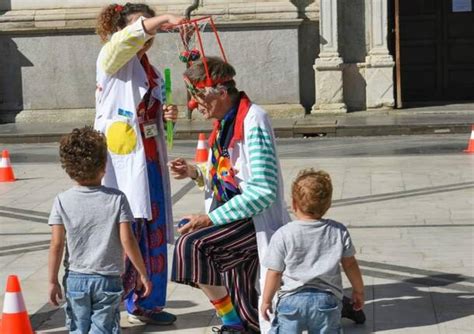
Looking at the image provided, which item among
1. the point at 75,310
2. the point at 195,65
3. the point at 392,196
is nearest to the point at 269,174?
the point at 195,65

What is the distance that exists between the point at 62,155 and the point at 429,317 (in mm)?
2516

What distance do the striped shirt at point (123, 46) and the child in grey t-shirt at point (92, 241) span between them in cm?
122

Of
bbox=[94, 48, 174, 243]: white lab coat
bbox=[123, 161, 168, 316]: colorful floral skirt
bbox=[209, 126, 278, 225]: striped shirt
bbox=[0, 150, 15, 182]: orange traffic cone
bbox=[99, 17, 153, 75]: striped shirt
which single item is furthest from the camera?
bbox=[0, 150, 15, 182]: orange traffic cone

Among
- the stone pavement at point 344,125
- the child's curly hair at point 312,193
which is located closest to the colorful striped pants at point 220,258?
the child's curly hair at point 312,193

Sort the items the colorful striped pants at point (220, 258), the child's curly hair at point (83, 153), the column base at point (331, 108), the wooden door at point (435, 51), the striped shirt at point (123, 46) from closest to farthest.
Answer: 1. the child's curly hair at point (83, 153)
2. the colorful striped pants at point (220, 258)
3. the striped shirt at point (123, 46)
4. the column base at point (331, 108)
5. the wooden door at point (435, 51)

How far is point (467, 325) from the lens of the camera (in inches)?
271

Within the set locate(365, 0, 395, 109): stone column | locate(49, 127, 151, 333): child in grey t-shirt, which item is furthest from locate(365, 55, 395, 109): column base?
locate(49, 127, 151, 333): child in grey t-shirt

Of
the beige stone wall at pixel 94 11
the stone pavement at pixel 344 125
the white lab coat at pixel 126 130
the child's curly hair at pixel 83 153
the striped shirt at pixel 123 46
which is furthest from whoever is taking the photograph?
the beige stone wall at pixel 94 11

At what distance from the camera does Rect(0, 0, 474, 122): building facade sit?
20.6 m

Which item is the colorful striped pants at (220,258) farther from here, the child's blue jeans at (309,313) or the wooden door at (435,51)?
the wooden door at (435,51)

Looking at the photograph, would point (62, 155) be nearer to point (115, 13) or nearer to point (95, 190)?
point (95, 190)

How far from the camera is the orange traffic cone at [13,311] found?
21.5 feet

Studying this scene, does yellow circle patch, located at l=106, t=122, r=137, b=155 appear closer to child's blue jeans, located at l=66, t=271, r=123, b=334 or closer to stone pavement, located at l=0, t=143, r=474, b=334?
stone pavement, located at l=0, t=143, r=474, b=334

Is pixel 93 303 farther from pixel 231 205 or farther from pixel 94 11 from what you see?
pixel 94 11
